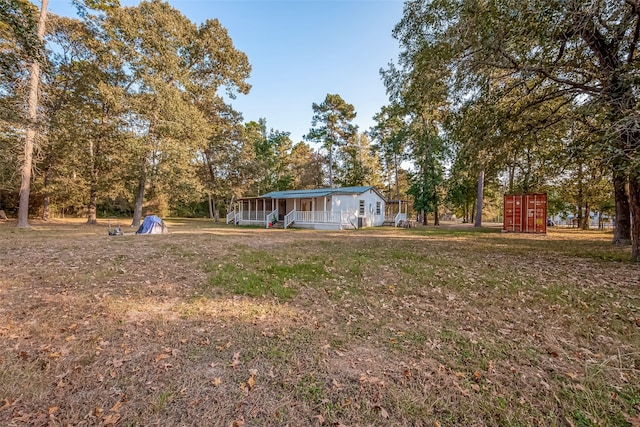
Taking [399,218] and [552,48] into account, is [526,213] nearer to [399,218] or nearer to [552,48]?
[399,218]

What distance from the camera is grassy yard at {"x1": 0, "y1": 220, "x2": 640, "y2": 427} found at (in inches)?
97.6

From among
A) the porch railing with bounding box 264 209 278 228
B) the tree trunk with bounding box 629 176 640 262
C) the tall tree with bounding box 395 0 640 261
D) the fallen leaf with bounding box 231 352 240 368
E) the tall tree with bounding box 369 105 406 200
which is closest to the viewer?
the fallen leaf with bounding box 231 352 240 368

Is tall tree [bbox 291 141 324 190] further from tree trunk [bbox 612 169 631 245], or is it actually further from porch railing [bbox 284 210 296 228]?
tree trunk [bbox 612 169 631 245]

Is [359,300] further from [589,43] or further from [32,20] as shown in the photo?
[32,20]

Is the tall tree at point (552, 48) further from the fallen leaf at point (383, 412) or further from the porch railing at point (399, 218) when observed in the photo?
the porch railing at point (399, 218)

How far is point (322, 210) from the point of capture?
22094 mm

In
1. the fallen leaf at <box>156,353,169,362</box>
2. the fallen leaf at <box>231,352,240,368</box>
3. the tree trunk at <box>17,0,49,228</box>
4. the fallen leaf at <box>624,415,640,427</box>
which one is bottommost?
the fallen leaf at <box>624,415,640,427</box>

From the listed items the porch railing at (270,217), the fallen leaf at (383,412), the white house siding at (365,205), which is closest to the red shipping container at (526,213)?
the white house siding at (365,205)

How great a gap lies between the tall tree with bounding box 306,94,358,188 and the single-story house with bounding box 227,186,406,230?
9.39m

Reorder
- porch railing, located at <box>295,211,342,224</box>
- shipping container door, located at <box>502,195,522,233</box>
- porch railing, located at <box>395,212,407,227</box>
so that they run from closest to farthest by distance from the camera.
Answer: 1. shipping container door, located at <box>502,195,522,233</box>
2. porch railing, located at <box>295,211,342,224</box>
3. porch railing, located at <box>395,212,407,227</box>

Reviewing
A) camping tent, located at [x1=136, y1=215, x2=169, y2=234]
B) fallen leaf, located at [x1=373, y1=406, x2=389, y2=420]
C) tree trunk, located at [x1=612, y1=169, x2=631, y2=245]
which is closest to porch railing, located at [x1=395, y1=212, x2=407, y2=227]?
tree trunk, located at [x1=612, y1=169, x2=631, y2=245]

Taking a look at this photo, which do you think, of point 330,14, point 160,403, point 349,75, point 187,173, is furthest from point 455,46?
point 187,173

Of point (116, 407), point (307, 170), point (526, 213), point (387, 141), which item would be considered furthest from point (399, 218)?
point (116, 407)

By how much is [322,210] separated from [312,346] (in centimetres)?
1871
